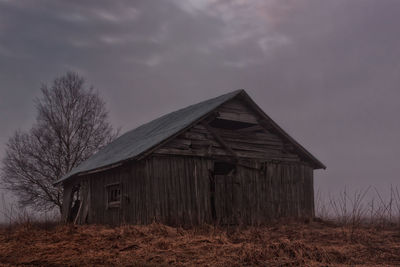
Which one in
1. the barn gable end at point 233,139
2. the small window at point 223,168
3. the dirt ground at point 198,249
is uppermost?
the barn gable end at point 233,139

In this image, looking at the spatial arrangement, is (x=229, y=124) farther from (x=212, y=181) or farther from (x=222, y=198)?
(x=222, y=198)

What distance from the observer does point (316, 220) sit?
17.0 meters

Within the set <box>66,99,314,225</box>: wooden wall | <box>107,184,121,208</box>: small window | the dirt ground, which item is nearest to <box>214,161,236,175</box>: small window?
<box>66,99,314,225</box>: wooden wall

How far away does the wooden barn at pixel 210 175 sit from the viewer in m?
14.2

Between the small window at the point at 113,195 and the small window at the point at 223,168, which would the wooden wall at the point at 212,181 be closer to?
the small window at the point at 113,195

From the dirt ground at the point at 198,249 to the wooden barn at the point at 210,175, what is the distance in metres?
3.20

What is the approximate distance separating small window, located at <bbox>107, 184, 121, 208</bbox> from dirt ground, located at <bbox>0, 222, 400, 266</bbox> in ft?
15.4

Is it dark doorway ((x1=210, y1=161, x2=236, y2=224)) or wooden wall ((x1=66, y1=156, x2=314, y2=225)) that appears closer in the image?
wooden wall ((x1=66, y1=156, x2=314, y2=225))

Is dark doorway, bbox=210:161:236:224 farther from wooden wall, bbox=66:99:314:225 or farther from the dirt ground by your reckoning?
the dirt ground

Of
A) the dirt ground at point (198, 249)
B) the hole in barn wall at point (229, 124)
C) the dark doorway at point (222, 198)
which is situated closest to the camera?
the dirt ground at point (198, 249)

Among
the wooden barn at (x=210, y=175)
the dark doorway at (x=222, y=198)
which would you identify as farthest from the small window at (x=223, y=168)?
the dark doorway at (x=222, y=198)

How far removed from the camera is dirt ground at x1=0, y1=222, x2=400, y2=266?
7.25 meters

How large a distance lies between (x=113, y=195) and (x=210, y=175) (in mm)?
4097

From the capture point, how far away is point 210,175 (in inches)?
600
